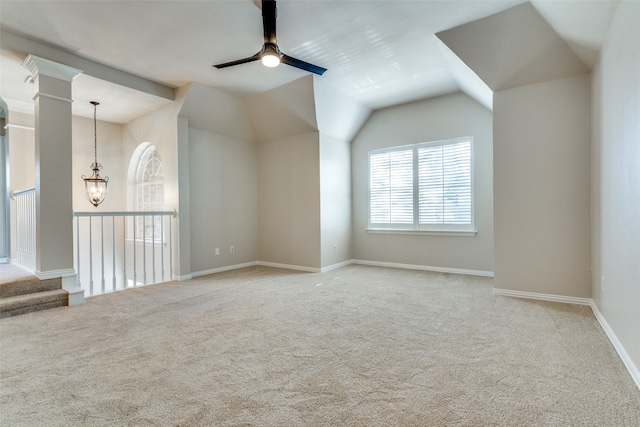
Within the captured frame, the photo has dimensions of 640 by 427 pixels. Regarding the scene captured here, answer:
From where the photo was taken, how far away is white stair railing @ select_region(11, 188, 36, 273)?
3.92 meters

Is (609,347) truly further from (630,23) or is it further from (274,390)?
(274,390)

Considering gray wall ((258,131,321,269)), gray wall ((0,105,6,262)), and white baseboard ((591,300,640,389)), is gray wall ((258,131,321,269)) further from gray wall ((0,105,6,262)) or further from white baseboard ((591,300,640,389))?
gray wall ((0,105,6,262))

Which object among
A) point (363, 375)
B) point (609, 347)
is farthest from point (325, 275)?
point (609, 347)

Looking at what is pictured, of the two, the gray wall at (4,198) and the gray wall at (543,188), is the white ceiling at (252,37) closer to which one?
Answer: the gray wall at (543,188)

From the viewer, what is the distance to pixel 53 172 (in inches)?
140

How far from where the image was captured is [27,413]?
5.46ft

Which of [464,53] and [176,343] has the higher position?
[464,53]

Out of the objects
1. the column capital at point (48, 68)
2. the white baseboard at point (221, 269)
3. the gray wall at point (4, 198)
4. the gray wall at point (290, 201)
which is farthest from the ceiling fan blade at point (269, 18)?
the gray wall at point (4, 198)

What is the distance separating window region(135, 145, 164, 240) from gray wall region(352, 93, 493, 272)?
3776mm

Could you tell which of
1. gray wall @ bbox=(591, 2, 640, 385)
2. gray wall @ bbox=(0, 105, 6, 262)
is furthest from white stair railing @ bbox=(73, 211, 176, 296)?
gray wall @ bbox=(591, 2, 640, 385)

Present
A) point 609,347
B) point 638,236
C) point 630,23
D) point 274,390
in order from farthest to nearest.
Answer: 1. point 609,347
2. point 630,23
3. point 638,236
4. point 274,390

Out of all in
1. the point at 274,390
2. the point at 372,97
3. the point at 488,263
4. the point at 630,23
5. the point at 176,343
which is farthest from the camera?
the point at 372,97

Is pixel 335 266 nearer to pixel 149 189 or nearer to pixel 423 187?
pixel 423 187

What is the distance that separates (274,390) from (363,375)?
59 cm
